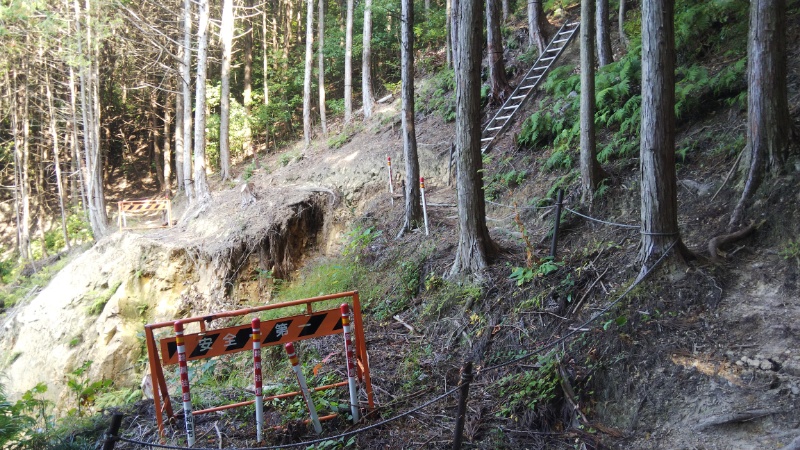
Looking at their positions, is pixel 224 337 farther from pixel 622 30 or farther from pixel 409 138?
pixel 622 30

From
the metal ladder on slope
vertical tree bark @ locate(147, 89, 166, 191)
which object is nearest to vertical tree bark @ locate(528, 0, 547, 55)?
the metal ladder on slope

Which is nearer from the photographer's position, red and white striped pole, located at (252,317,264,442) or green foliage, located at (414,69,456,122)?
red and white striped pole, located at (252,317,264,442)

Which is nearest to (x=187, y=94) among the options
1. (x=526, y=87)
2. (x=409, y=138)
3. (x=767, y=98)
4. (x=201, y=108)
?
(x=201, y=108)

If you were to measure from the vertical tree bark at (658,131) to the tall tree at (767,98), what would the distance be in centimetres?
109

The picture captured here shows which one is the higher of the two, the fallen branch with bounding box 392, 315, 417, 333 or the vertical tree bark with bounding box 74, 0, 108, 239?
the vertical tree bark with bounding box 74, 0, 108, 239

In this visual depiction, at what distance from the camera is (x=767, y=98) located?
6430 mm

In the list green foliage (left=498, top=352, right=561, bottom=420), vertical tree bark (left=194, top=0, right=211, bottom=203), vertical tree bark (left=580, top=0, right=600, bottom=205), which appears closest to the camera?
green foliage (left=498, top=352, right=561, bottom=420)

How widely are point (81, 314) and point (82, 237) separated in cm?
1650

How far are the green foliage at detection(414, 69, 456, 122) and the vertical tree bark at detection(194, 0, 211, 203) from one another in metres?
7.20

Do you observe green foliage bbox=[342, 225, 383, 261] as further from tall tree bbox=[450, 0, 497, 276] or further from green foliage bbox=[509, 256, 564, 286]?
green foliage bbox=[509, 256, 564, 286]

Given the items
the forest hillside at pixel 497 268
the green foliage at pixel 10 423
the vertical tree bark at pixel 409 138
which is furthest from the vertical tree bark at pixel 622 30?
the green foliage at pixel 10 423

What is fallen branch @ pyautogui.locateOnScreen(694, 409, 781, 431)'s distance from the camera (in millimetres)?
4340

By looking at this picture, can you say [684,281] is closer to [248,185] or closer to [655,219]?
[655,219]

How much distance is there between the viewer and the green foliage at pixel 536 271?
725cm
